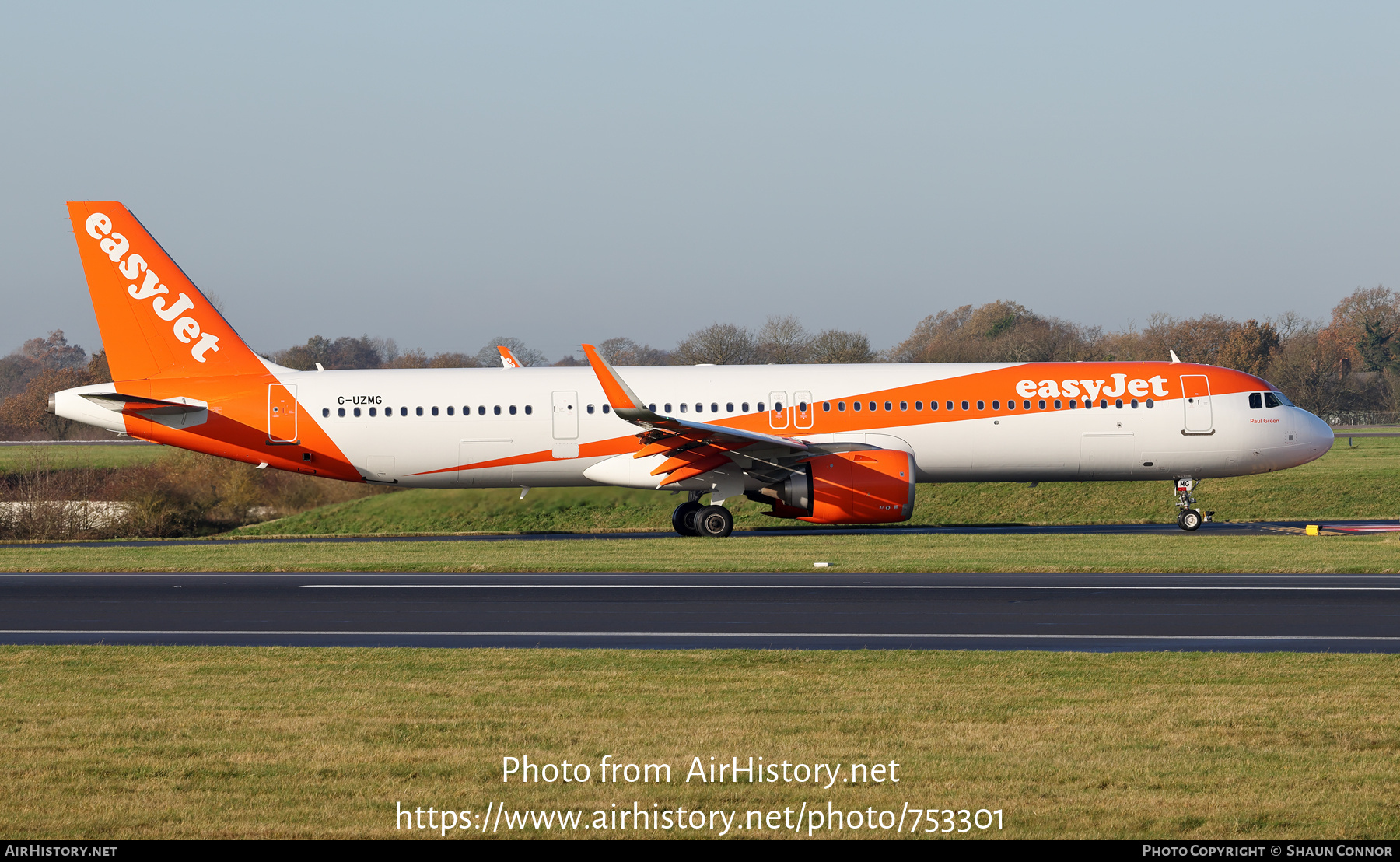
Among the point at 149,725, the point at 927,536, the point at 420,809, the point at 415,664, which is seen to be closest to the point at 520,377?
the point at 927,536

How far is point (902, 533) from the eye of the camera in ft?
98.3

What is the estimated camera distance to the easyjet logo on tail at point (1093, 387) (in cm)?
2936

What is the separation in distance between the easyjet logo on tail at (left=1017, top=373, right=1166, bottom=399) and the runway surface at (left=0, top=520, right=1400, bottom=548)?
3128mm

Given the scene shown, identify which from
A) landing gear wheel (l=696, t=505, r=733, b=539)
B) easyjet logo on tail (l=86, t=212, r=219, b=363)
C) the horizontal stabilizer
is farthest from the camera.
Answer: landing gear wheel (l=696, t=505, r=733, b=539)

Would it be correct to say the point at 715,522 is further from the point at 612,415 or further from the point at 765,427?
the point at 612,415

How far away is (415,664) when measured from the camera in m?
12.5

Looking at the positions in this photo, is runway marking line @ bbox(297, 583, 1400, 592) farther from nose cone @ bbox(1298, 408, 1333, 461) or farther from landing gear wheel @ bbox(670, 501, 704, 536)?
nose cone @ bbox(1298, 408, 1333, 461)

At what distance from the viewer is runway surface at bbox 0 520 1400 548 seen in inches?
1152

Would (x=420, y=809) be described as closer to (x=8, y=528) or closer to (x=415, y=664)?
(x=415, y=664)

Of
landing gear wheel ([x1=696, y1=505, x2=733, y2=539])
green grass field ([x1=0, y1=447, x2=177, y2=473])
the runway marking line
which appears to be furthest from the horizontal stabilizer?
→ green grass field ([x1=0, y1=447, x2=177, y2=473])

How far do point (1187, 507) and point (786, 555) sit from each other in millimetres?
11606

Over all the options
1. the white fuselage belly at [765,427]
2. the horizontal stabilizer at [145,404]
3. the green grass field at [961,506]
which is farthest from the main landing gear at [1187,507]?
the horizontal stabilizer at [145,404]

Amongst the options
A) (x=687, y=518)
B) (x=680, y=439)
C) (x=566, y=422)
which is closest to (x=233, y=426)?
(x=566, y=422)
